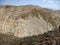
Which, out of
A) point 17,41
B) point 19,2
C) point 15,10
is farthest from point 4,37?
point 19,2

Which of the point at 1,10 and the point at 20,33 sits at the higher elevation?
the point at 1,10

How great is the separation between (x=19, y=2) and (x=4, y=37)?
418 cm

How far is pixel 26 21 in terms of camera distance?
11688mm

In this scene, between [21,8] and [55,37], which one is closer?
[55,37]

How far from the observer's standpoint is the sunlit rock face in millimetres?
11477

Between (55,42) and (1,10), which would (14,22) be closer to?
(1,10)

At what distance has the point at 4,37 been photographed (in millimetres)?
11000

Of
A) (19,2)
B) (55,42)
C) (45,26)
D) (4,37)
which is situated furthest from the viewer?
(19,2)

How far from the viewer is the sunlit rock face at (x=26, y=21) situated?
1148 centimetres

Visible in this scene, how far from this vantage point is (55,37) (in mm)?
10383

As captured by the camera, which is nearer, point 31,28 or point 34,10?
point 31,28

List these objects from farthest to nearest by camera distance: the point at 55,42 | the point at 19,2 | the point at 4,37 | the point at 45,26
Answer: the point at 19,2, the point at 45,26, the point at 4,37, the point at 55,42

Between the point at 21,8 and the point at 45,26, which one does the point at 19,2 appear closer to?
the point at 21,8

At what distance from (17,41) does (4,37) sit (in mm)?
618
